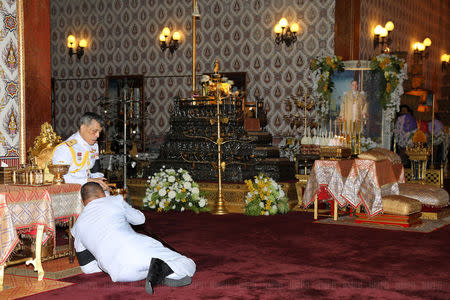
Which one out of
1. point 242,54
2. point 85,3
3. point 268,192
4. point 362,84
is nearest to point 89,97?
point 85,3

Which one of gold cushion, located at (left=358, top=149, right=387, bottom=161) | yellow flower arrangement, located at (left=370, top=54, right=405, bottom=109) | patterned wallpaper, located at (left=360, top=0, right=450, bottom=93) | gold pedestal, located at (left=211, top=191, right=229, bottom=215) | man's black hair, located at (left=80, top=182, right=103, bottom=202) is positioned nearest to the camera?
man's black hair, located at (left=80, top=182, right=103, bottom=202)

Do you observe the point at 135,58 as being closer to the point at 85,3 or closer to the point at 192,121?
the point at 85,3

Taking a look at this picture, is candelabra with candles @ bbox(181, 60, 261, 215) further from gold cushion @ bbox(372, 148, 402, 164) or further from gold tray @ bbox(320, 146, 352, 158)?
gold cushion @ bbox(372, 148, 402, 164)

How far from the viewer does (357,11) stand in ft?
44.6

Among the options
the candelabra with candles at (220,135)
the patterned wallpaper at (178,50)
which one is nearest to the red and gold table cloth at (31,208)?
the candelabra with candles at (220,135)

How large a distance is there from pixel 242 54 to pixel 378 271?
32.4 feet

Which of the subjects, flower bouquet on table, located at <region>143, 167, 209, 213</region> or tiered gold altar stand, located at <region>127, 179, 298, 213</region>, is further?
tiered gold altar stand, located at <region>127, 179, 298, 213</region>

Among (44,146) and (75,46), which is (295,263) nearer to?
(44,146)

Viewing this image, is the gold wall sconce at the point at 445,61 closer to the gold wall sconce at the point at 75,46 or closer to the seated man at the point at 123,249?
the gold wall sconce at the point at 75,46

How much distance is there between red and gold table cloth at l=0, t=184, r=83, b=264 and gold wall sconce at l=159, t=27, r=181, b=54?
1032cm

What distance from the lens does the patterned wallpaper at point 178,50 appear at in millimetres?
14160

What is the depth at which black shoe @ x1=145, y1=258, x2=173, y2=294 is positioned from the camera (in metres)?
4.65

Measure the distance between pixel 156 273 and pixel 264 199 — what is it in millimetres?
4918

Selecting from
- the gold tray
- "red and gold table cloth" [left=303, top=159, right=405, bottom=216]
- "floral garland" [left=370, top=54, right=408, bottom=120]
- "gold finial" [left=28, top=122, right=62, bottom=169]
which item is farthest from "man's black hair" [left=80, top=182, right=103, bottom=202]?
"floral garland" [left=370, top=54, right=408, bottom=120]
